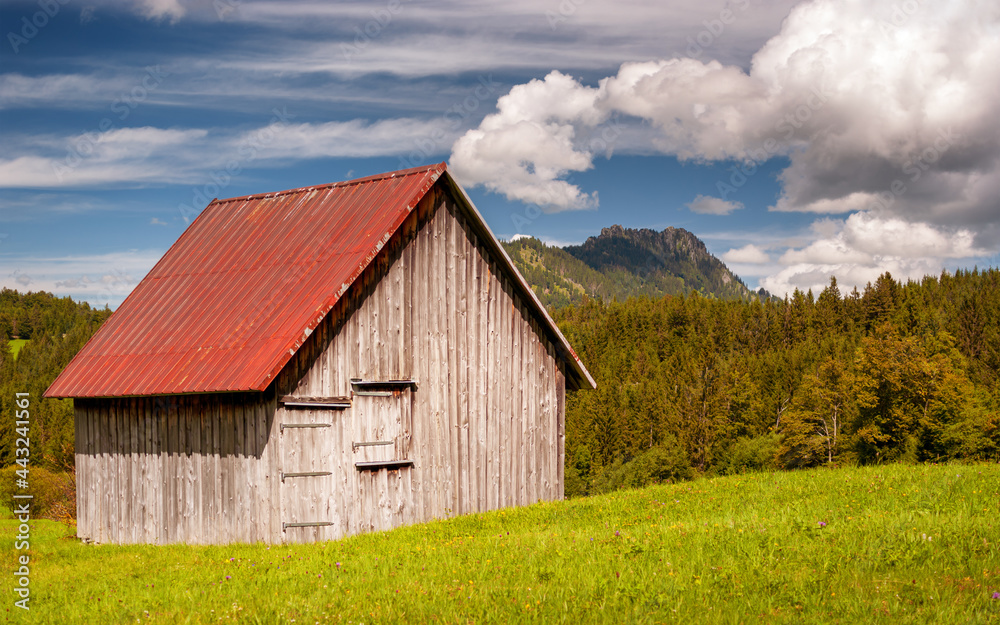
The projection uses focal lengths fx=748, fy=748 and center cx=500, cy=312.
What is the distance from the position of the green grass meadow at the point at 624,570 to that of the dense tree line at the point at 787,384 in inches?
663

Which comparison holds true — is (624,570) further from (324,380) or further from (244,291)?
(244,291)

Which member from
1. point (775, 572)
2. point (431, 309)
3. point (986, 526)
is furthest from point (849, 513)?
point (431, 309)

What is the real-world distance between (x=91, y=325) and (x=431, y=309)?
181m

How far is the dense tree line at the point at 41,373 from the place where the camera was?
298 feet

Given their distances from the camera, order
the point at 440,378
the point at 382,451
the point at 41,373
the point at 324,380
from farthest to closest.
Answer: the point at 41,373 < the point at 440,378 < the point at 382,451 < the point at 324,380

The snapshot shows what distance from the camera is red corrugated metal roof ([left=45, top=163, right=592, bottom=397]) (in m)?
14.7

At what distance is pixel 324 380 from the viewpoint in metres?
15.0

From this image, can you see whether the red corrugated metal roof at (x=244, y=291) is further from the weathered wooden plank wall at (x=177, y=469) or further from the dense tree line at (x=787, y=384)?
the dense tree line at (x=787, y=384)

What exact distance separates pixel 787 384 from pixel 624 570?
113 meters

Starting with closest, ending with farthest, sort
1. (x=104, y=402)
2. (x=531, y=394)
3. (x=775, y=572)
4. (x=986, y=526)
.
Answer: (x=775, y=572) → (x=986, y=526) → (x=104, y=402) → (x=531, y=394)

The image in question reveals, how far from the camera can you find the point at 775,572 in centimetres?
828

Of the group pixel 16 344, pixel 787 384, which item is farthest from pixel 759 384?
pixel 16 344

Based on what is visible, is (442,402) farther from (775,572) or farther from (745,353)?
(745,353)

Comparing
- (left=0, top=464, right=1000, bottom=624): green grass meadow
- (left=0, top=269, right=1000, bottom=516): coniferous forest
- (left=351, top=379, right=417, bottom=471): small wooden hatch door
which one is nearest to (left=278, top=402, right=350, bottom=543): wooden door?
(left=351, top=379, right=417, bottom=471): small wooden hatch door
